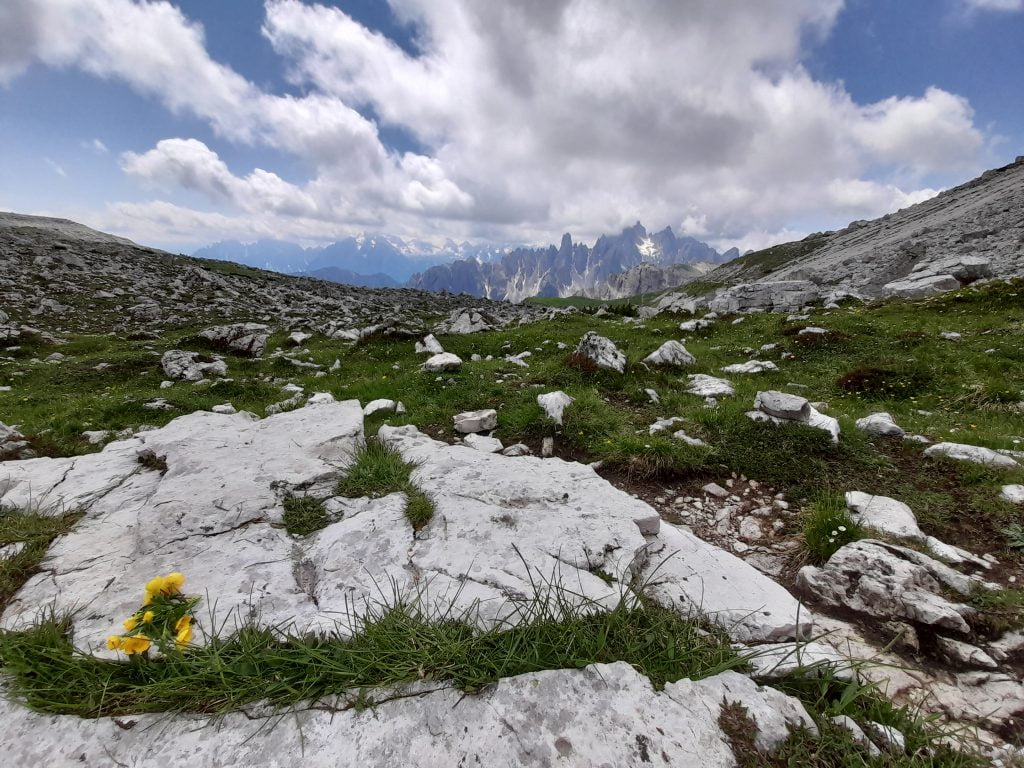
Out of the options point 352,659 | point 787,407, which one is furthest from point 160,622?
point 787,407

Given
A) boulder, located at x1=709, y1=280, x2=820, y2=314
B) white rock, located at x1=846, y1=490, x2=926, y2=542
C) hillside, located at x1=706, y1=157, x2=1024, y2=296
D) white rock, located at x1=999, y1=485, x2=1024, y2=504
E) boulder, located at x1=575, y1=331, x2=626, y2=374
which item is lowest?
white rock, located at x1=846, y1=490, x2=926, y2=542

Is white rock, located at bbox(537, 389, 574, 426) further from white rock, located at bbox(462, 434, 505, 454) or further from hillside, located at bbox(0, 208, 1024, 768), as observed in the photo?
white rock, located at bbox(462, 434, 505, 454)

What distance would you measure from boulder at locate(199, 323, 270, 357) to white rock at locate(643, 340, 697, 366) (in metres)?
18.3

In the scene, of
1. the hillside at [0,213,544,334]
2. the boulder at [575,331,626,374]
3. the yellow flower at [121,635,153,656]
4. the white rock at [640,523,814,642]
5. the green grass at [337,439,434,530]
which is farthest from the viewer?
the hillside at [0,213,544,334]

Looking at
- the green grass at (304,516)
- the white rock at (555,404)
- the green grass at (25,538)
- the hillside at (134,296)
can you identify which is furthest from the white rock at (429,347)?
the green grass at (25,538)

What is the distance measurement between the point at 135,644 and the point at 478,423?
6.34m

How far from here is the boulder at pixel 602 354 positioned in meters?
11.7

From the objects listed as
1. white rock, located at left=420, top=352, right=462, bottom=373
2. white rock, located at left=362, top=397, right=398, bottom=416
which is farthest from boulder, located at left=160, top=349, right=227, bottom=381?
white rock, located at left=362, top=397, right=398, bottom=416

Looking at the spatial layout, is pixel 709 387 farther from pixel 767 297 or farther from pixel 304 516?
pixel 767 297

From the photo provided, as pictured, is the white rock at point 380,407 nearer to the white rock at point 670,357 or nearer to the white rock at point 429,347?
the white rock at point 429,347

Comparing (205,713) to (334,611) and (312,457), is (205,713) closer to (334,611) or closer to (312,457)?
(334,611)

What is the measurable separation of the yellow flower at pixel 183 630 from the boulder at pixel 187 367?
49.3ft

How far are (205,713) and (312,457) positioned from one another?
3.54m

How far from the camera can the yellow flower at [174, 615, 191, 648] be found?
248 centimetres
